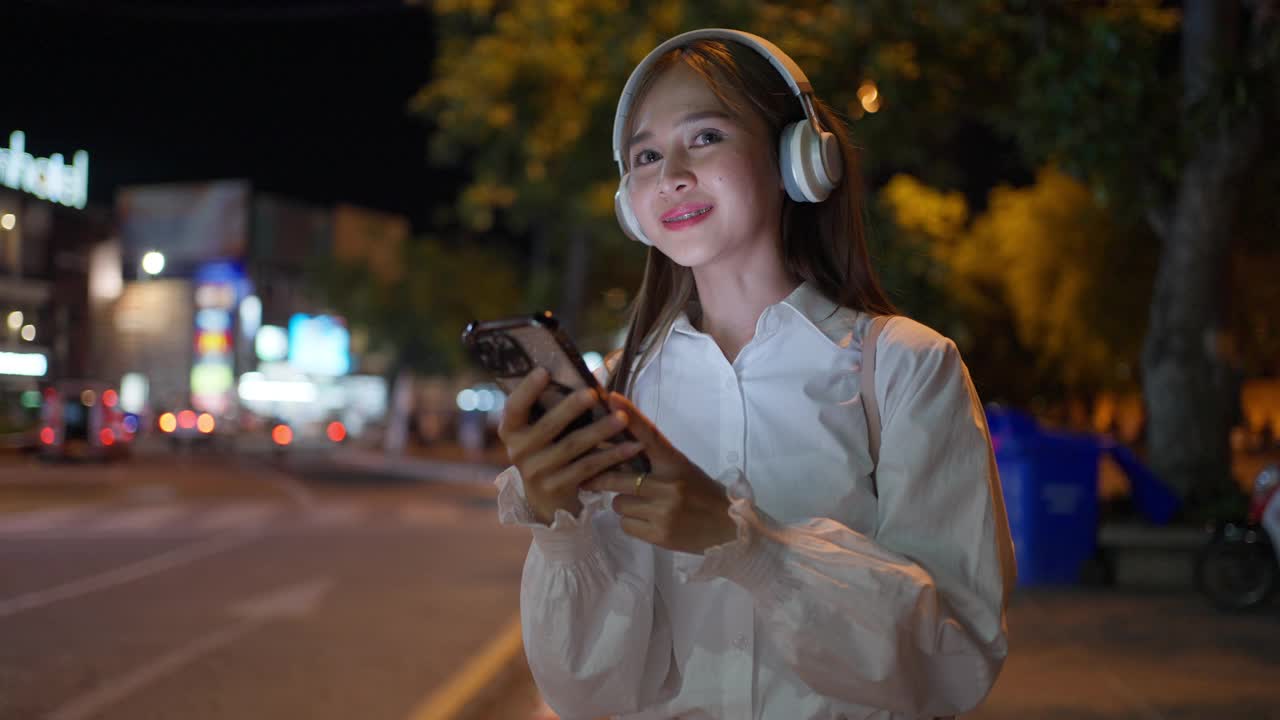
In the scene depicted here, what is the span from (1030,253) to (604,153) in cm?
2463

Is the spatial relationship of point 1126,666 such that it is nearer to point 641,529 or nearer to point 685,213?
point 685,213

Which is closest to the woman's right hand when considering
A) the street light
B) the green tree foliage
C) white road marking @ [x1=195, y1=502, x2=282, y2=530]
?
the street light

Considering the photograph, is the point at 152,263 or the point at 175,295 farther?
the point at 175,295

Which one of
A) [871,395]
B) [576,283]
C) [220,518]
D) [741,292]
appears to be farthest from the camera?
[576,283]

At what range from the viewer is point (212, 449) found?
4106 centimetres

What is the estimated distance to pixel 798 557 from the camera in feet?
5.95

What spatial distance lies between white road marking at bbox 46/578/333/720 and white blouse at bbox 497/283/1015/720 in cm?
550

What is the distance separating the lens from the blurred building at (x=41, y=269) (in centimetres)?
672

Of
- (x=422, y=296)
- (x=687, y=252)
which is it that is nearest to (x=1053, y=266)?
(x=422, y=296)

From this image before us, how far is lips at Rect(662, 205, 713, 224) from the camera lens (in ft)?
7.05

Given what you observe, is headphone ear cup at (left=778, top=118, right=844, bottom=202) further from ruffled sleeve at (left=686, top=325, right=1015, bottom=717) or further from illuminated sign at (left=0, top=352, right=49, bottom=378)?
illuminated sign at (left=0, top=352, right=49, bottom=378)

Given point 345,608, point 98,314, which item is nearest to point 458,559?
point 345,608

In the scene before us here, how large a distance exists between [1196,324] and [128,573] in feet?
38.4

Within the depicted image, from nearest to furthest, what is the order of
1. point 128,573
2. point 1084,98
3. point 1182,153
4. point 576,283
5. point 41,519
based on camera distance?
point 128,573, point 1084,98, point 1182,153, point 41,519, point 576,283
